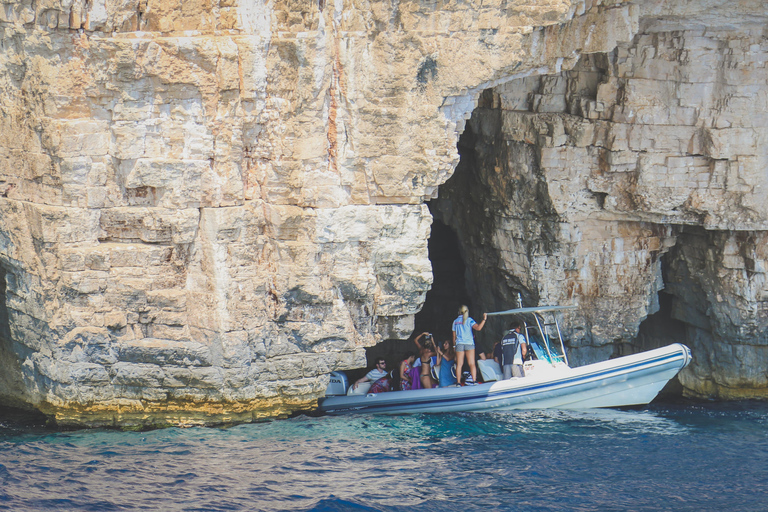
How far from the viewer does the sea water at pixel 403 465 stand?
8469 mm

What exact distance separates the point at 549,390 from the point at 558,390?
A: 108 millimetres

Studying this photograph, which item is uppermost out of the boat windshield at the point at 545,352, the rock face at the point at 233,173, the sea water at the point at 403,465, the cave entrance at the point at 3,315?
the rock face at the point at 233,173

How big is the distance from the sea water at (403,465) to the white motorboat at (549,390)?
17cm

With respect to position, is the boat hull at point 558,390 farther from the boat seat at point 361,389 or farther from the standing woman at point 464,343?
the standing woman at point 464,343

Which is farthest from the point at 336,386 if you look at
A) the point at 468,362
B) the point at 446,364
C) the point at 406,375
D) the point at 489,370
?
the point at 489,370

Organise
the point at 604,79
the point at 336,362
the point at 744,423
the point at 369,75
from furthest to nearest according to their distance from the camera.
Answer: the point at 604,79, the point at 744,423, the point at 336,362, the point at 369,75

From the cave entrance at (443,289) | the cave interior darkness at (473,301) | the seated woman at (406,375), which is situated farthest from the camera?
the cave entrance at (443,289)

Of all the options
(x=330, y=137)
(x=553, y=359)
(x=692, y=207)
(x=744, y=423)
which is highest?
(x=330, y=137)

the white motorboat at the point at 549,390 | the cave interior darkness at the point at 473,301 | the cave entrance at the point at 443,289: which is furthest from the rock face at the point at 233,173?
the cave entrance at the point at 443,289

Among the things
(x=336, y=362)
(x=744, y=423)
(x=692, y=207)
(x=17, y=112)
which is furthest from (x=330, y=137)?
(x=744, y=423)

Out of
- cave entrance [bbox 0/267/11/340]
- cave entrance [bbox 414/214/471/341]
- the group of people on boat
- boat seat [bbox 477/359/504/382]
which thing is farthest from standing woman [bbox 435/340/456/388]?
cave entrance [bbox 0/267/11/340]

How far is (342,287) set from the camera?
10180mm

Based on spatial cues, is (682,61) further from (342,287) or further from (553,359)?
(342,287)

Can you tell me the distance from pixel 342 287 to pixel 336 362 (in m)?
0.89
